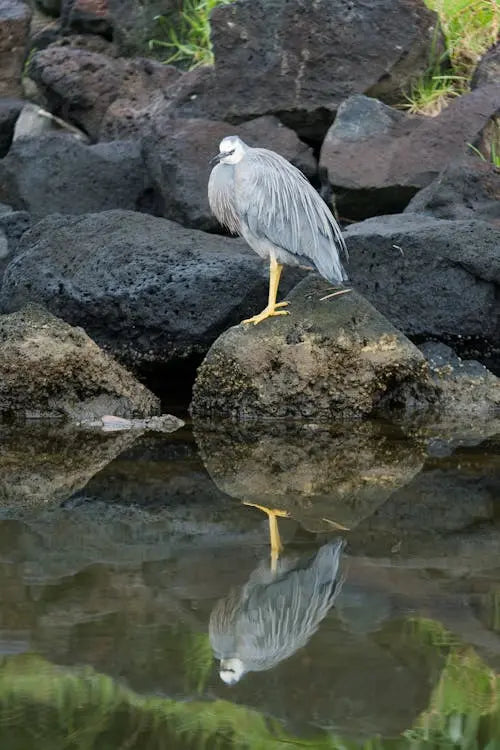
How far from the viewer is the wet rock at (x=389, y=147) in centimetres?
961

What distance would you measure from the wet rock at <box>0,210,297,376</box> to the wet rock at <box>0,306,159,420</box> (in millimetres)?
600

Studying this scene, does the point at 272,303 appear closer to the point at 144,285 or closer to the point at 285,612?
the point at 144,285

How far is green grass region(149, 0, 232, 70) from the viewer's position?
1251 centimetres

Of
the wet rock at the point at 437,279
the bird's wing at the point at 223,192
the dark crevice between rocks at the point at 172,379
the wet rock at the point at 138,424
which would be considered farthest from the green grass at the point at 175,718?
the wet rock at the point at 437,279

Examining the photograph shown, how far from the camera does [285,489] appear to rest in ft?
17.1

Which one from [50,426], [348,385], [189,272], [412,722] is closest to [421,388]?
[348,385]

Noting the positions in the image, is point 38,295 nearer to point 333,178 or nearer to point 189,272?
point 189,272

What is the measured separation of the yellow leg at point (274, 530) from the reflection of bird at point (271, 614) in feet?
0.23

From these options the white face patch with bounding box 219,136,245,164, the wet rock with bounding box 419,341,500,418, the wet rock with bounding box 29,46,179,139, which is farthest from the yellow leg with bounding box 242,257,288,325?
the wet rock with bounding box 29,46,179,139

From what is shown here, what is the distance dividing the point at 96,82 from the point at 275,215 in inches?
190

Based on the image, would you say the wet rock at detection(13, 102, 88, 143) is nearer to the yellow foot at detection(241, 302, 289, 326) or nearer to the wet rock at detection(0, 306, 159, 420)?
the wet rock at detection(0, 306, 159, 420)

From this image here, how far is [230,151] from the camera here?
23.9 ft

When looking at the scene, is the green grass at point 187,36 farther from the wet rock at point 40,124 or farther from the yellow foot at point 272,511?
the yellow foot at point 272,511

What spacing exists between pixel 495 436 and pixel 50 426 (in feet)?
7.81
